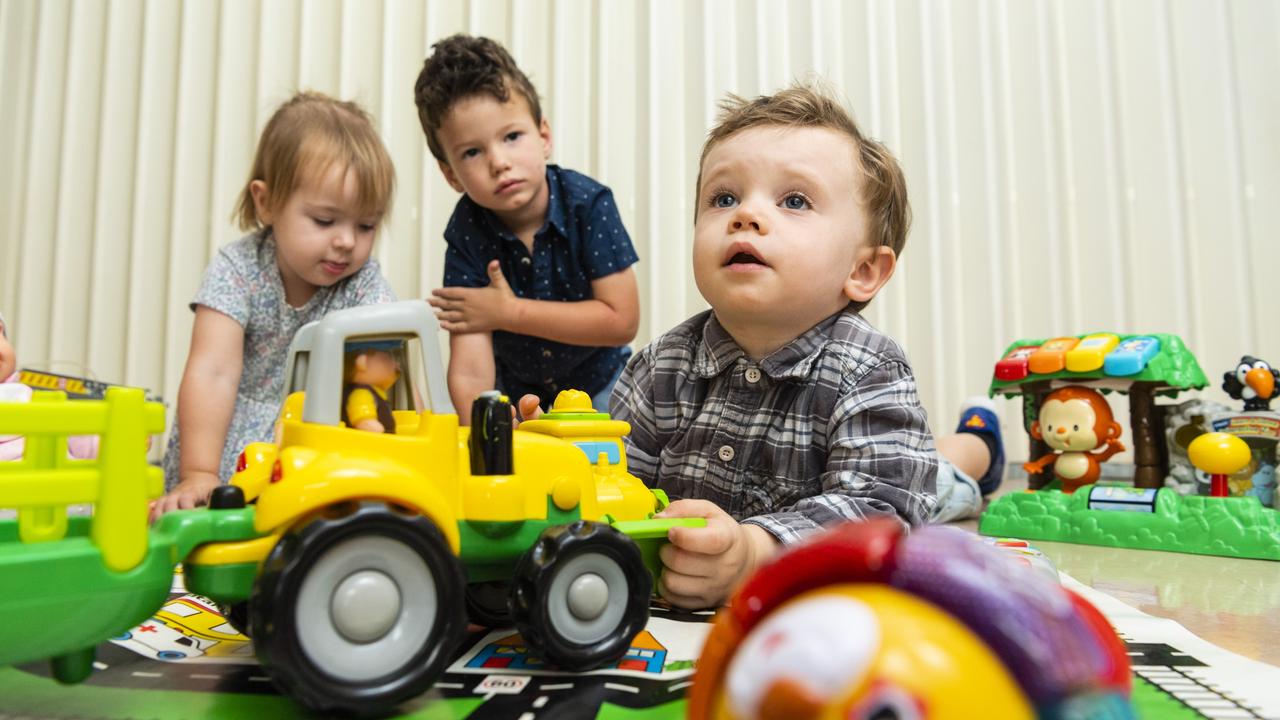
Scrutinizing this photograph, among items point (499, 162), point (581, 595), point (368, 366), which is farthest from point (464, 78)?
point (581, 595)

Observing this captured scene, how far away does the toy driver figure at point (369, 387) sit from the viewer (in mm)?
581

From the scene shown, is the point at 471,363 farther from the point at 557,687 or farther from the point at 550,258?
the point at 557,687

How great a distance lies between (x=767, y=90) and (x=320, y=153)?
107cm

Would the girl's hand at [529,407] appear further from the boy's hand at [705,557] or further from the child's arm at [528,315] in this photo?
the child's arm at [528,315]

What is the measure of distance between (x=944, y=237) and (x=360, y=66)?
144 centimetres

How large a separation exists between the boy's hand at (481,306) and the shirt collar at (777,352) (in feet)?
1.85

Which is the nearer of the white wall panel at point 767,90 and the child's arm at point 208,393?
the child's arm at point 208,393

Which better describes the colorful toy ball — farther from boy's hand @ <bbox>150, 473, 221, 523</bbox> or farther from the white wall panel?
the white wall panel

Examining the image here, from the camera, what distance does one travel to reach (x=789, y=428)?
921 millimetres

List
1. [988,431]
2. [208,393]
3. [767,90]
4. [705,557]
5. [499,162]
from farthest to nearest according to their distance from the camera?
[767,90] → [988,431] → [499,162] → [208,393] → [705,557]

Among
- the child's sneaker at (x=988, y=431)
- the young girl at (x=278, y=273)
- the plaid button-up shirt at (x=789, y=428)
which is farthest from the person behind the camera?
the child's sneaker at (x=988, y=431)

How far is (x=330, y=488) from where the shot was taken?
0.51 meters

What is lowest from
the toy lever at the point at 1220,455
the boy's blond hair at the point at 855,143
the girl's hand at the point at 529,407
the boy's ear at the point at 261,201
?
the toy lever at the point at 1220,455

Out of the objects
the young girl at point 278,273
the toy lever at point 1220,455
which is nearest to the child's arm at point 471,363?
the young girl at point 278,273
